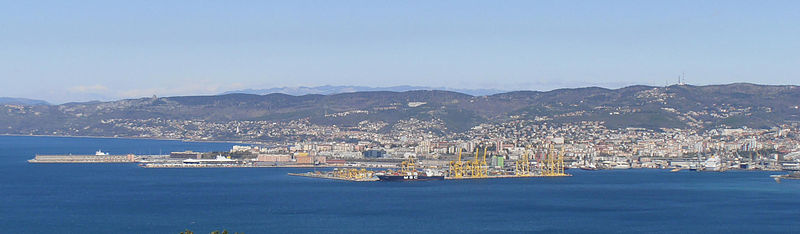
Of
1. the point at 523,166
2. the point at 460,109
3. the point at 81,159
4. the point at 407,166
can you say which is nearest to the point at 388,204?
the point at 523,166

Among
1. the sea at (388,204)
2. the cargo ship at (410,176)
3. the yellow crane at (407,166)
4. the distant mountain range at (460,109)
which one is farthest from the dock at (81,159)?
the distant mountain range at (460,109)

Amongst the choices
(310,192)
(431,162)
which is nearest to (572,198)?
(310,192)

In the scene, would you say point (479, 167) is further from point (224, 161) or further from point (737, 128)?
point (737, 128)

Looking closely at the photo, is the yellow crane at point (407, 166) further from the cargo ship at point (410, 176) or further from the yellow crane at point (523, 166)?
the yellow crane at point (523, 166)

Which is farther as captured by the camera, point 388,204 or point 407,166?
point 407,166

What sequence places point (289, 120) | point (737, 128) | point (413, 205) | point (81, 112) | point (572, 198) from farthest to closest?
point (81, 112) → point (289, 120) → point (737, 128) → point (572, 198) → point (413, 205)

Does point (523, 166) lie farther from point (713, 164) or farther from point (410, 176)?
point (713, 164)

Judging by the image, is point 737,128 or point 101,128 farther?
point 101,128
